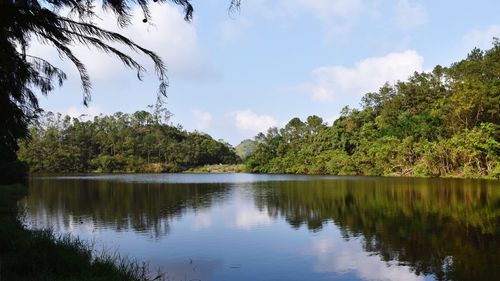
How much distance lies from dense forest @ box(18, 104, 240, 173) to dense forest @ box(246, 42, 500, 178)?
2610cm

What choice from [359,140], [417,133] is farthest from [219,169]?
[417,133]


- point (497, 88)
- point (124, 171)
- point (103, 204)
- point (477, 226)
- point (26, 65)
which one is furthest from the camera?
point (124, 171)

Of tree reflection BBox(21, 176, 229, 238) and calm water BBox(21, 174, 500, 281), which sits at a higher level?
tree reflection BBox(21, 176, 229, 238)

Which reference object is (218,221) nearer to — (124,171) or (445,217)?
(445,217)

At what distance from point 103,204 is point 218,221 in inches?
437

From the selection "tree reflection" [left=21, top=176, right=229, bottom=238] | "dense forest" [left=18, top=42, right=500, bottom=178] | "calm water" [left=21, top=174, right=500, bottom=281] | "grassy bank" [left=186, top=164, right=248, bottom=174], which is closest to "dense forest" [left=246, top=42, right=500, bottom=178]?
"dense forest" [left=18, top=42, right=500, bottom=178]

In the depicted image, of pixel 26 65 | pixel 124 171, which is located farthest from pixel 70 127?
pixel 26 65

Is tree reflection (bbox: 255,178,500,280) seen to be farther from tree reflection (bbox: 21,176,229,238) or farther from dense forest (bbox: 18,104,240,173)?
dense forest (bbox: 18,104,240,173)

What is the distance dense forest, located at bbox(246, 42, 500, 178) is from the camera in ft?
182

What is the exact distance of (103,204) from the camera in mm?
29672

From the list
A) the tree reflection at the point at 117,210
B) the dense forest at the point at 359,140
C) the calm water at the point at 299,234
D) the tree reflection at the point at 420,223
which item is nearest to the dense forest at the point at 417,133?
the dense forest at the point at 359,140

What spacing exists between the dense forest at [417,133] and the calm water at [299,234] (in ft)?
88.9

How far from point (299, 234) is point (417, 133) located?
2062 inches

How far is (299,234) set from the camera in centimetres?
1867
